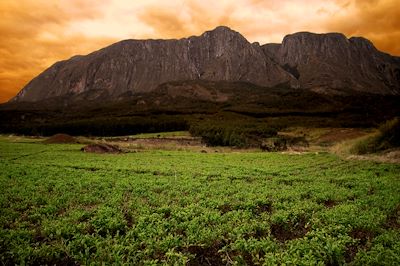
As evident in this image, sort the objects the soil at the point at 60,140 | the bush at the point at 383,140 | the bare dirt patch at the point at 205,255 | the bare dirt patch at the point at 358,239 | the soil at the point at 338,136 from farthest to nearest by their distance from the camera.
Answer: the soil at the point at 338,136 < the soil at the point at 60,140 < the bush at the point at 383,140 < the bare dirt patch at the point at 358,239 < the bare dirt patch at the point at 205,255

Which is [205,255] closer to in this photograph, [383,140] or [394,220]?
[394,220]

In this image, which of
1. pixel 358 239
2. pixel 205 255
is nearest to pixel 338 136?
pixel 358 239

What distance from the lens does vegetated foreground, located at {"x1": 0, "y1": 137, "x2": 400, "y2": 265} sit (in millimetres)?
12859

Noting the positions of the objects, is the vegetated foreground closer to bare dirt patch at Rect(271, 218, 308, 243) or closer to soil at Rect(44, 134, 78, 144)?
bare dirt patch at Rect(271, 218, 308, 243)

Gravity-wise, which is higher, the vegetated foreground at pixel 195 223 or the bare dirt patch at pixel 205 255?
the vegetated foreground at pixel 195 223

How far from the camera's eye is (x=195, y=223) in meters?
16.0

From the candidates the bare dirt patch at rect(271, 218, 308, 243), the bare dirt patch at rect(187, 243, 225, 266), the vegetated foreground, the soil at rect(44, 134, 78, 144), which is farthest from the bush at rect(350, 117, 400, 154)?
the soil at rect(44, 134, 78, 144)

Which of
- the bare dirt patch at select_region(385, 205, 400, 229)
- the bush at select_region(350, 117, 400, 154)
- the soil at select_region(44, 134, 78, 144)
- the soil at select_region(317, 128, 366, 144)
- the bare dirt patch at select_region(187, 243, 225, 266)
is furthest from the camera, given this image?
the soil at select_region(317, 128, 366, 144)

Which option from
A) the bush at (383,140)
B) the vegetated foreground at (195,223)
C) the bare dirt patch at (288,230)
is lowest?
the bare dirt patch at (288,230)

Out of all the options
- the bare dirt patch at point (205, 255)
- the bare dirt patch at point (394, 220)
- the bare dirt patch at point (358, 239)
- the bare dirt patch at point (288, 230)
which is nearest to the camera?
the bare dirt patch at point (205, 255)

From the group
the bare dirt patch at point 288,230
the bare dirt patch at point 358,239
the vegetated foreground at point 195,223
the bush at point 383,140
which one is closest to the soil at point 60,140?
the vegetated foreground at point 195,223

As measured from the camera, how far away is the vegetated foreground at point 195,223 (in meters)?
12.9

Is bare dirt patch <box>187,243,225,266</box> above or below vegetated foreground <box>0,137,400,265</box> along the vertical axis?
below

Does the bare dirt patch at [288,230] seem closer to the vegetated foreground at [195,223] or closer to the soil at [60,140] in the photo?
the vegetated foreground at [195,223]
